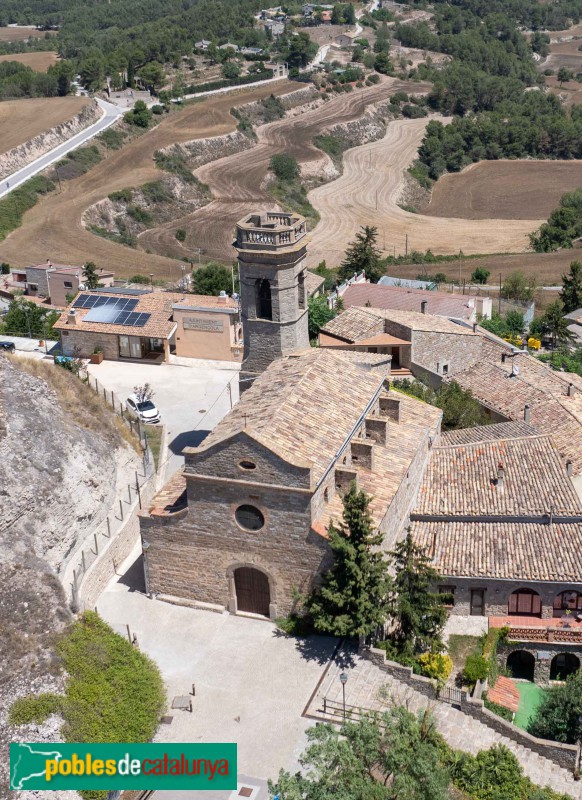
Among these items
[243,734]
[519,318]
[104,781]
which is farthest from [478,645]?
Result: [519,318]

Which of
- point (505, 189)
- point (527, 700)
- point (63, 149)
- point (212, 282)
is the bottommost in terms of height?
point (505, 189)

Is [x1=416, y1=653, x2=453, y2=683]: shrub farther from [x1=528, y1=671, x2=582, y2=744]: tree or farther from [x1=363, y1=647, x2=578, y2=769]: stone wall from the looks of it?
[x1=528, y1=671, x2=582, y2=744]: tree

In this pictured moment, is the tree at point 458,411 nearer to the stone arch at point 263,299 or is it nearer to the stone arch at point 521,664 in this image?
the stone arch at point 263,299

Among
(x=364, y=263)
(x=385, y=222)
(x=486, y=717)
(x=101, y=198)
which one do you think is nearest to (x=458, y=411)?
(x=486, y=717)

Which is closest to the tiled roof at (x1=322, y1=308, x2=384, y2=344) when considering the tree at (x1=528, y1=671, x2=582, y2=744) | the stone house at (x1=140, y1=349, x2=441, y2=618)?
the stone house at (x1=140, y1=349, x2=441, y2=618)

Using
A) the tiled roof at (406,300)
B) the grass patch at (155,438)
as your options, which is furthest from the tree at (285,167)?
the grass patch at (155,438)

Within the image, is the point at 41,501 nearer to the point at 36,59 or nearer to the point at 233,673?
the point at 233,673

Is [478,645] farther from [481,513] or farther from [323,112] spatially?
[323,112]
